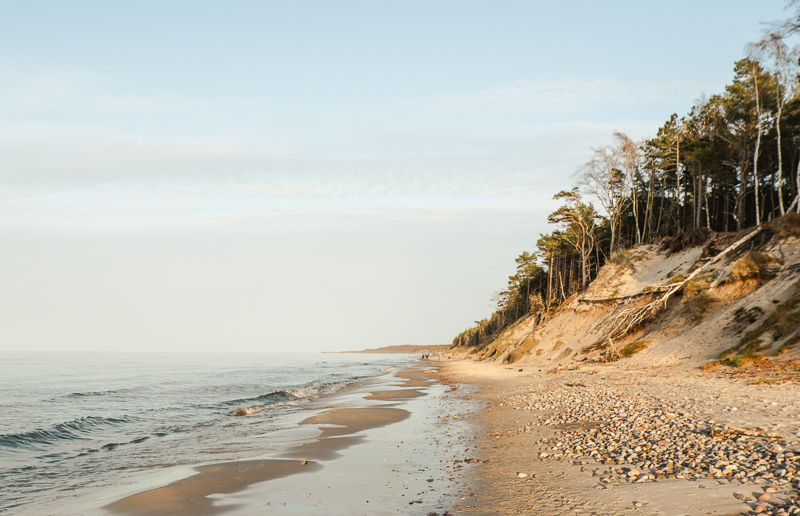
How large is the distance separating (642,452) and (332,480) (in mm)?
5570

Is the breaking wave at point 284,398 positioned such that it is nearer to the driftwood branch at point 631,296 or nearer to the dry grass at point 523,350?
the dry grass at point 523,350

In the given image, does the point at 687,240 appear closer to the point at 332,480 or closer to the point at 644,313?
the point at 644,313

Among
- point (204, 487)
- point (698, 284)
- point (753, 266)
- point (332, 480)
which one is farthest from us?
point (698, 284)

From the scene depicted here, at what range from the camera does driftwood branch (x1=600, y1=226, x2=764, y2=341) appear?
2677 centimetres

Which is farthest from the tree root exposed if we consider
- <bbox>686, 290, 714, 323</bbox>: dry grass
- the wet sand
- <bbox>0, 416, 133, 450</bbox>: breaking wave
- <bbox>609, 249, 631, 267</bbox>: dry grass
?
<bbox>0, 416, 133, 450</bbox>: breaking wave

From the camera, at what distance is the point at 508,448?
10.1 m

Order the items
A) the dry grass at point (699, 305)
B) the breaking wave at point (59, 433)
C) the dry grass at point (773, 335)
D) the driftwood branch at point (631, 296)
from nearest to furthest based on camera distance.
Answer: the breaking wave at point (59, 433), the dry grass at point (773, 335), the dry grass at point (699, 305), the driftwood branch at point (631, 296)

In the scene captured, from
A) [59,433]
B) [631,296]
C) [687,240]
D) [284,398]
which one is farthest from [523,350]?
[59,433]

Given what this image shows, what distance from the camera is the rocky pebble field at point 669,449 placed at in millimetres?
5996

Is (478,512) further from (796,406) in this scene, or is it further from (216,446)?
(216,446)

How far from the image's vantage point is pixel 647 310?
93.8 feet

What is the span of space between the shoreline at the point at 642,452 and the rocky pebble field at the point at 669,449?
0.7 inches

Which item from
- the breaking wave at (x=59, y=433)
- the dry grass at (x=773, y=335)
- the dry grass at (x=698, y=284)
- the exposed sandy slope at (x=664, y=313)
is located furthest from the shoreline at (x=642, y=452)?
the breaking wave at (x=59, y=433)

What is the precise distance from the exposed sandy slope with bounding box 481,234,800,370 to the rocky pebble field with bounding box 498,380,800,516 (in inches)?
367
